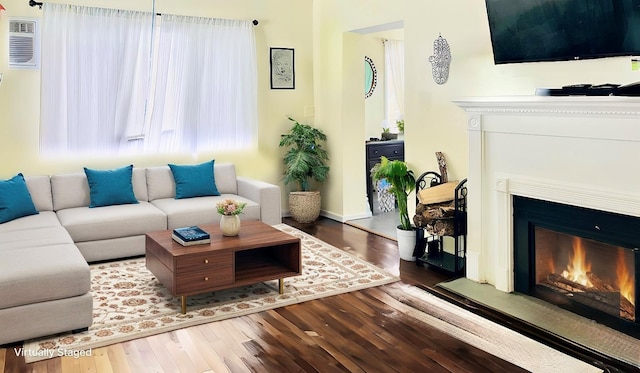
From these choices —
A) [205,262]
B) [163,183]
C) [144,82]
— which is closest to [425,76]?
[205,262]

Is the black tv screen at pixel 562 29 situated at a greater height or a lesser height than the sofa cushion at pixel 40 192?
greater

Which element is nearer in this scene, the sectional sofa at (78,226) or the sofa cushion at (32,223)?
the sectional sofa at (78,226)

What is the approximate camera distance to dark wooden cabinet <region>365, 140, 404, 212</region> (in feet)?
23.3

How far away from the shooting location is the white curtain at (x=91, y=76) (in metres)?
5.51

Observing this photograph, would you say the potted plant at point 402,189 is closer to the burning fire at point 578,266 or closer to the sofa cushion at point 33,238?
the burning fire at point 578,266

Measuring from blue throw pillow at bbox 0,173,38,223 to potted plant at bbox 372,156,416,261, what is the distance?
305 cm

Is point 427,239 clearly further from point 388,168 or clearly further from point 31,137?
point 31,137

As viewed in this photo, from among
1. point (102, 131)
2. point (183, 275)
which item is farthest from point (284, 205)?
point (183, 275)

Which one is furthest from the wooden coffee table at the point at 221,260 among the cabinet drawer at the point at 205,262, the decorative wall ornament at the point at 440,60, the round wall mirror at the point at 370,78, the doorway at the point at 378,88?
the round wall mirror at the point at 370,78

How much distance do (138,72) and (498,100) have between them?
373 centimetres

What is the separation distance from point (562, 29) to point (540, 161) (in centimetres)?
85

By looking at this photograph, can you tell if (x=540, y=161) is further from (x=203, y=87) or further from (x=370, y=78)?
(x=370, y=78)

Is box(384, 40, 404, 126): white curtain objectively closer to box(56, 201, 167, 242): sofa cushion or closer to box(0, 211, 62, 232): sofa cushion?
box(56, 201, 167, 242): sofa cushion

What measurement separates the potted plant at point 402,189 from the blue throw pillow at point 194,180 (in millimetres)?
1834
